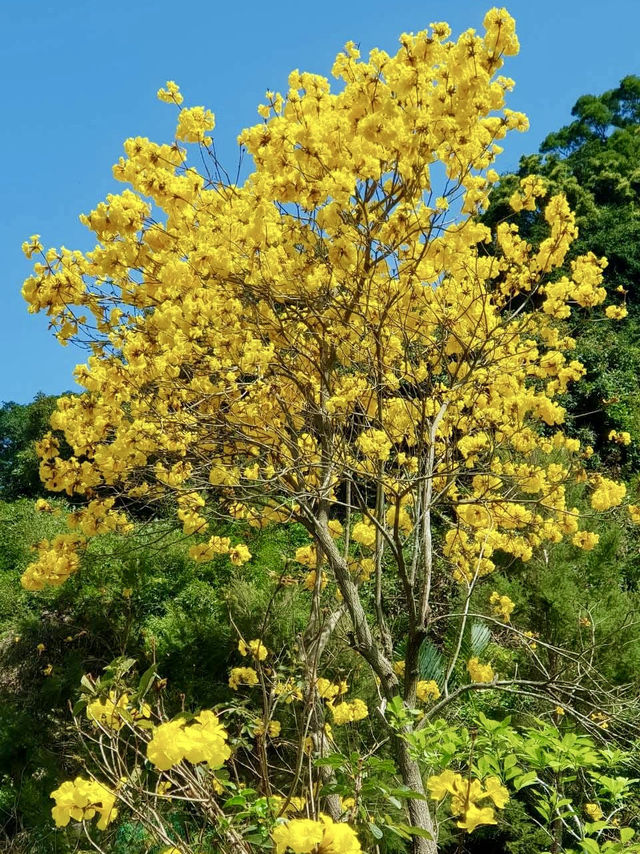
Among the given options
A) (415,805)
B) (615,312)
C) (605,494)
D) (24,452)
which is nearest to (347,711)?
(415,805)

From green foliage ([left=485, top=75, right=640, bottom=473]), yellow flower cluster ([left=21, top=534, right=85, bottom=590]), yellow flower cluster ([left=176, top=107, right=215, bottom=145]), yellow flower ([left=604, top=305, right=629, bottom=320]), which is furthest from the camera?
green foliage ([left=485, top=75, right=640, bottom=473])

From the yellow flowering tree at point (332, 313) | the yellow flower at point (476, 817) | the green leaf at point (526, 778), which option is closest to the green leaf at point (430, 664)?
the yellow flowering tree at point (332, 313)

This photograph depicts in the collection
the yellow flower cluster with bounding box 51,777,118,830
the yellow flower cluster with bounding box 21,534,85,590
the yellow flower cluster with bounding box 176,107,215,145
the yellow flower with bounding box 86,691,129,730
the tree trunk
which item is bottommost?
the tree trunk

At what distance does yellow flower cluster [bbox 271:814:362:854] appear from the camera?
1.13m

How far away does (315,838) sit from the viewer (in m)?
1.13

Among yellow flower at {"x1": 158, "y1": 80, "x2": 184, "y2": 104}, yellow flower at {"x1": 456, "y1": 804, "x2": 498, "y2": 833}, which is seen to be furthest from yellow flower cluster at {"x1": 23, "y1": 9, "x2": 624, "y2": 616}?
yellow flower at {"x1": 456, "y1": 804, "x2": 498, "y2": 833}

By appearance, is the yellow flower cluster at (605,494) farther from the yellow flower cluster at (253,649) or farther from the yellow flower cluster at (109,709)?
the yellow flower cluster at (109,709)

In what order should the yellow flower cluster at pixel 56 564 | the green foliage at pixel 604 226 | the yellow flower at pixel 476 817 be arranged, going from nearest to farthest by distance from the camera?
the yellow flower at pixel 476 817 < the yellow flower cluster at pixel 56 564 < the green foliage at pixel 604 226

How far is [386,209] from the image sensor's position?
136 inches

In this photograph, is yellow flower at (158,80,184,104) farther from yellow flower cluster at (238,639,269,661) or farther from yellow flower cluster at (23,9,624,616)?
yellow flower cluster at (238,639,269,661)

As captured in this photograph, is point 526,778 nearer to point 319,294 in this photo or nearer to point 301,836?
point 301,836

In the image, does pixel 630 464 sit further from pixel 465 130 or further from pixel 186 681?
pixel 465 130

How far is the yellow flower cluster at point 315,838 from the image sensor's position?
1.13 m

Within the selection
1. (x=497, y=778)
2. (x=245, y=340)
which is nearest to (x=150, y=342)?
(x=245, y=340)
